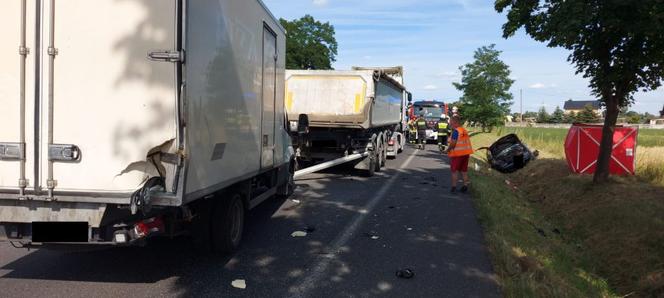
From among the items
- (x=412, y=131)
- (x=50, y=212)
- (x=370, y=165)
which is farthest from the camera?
(x=412, y=131)

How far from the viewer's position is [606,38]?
8.30m

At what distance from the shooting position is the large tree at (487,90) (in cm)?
3594

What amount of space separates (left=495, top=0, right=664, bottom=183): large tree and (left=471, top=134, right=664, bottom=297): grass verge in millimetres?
1033

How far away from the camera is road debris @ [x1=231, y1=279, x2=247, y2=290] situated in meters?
4.42

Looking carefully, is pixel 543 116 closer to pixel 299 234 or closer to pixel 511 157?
pixel 511 157

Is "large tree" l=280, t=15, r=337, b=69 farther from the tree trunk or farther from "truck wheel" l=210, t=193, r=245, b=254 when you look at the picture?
"truck wheel" l=210, t=193, r=245, b=254

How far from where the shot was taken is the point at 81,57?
357 centimetres

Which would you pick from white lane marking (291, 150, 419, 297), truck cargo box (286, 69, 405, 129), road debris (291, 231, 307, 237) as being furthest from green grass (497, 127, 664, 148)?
road debris (291, 231, 307, 237)

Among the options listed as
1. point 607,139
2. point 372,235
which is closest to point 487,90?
point 607,139

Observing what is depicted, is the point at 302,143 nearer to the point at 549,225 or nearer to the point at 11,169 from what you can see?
the point at 549,225

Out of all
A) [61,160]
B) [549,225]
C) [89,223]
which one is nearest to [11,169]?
[61,160]

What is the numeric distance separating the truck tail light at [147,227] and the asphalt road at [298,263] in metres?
0.62

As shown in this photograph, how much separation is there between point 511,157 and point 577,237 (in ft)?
23.7

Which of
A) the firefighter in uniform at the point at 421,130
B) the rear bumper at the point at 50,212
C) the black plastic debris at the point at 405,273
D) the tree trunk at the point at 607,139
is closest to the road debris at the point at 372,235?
the black plastic debris at the point at 405,273
